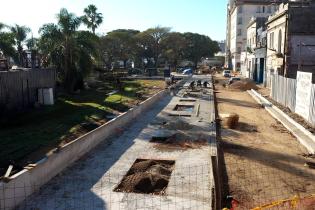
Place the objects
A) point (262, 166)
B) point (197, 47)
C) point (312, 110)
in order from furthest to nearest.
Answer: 1. point (197, 47)
2. point (312, 110)
3. point (262, 166)

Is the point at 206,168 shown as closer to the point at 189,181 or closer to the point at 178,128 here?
the point at 189,181

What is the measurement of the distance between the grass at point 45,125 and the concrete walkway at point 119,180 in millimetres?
2078

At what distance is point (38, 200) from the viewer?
360 inches

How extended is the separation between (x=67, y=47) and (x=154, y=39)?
52.4m

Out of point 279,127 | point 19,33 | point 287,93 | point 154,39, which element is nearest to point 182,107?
point 287,93

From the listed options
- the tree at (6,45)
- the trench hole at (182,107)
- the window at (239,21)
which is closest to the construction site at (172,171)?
the trench hole at (182,107)

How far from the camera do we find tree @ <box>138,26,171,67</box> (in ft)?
270

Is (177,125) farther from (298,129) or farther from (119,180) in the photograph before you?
(119,180)

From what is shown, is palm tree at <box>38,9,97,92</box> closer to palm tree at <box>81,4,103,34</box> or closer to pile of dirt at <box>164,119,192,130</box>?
pile of dirt at <box>164,119,192,130</box>

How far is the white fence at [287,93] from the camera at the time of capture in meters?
18.2

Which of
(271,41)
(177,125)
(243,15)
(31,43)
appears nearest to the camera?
(177,125)

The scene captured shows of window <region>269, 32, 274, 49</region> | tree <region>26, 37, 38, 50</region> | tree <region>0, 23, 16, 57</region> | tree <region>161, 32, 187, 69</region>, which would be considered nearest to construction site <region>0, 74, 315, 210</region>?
window <region>269, 32, 274, 49</region>

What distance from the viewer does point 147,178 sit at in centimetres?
1041

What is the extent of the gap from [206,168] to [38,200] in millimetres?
5091
